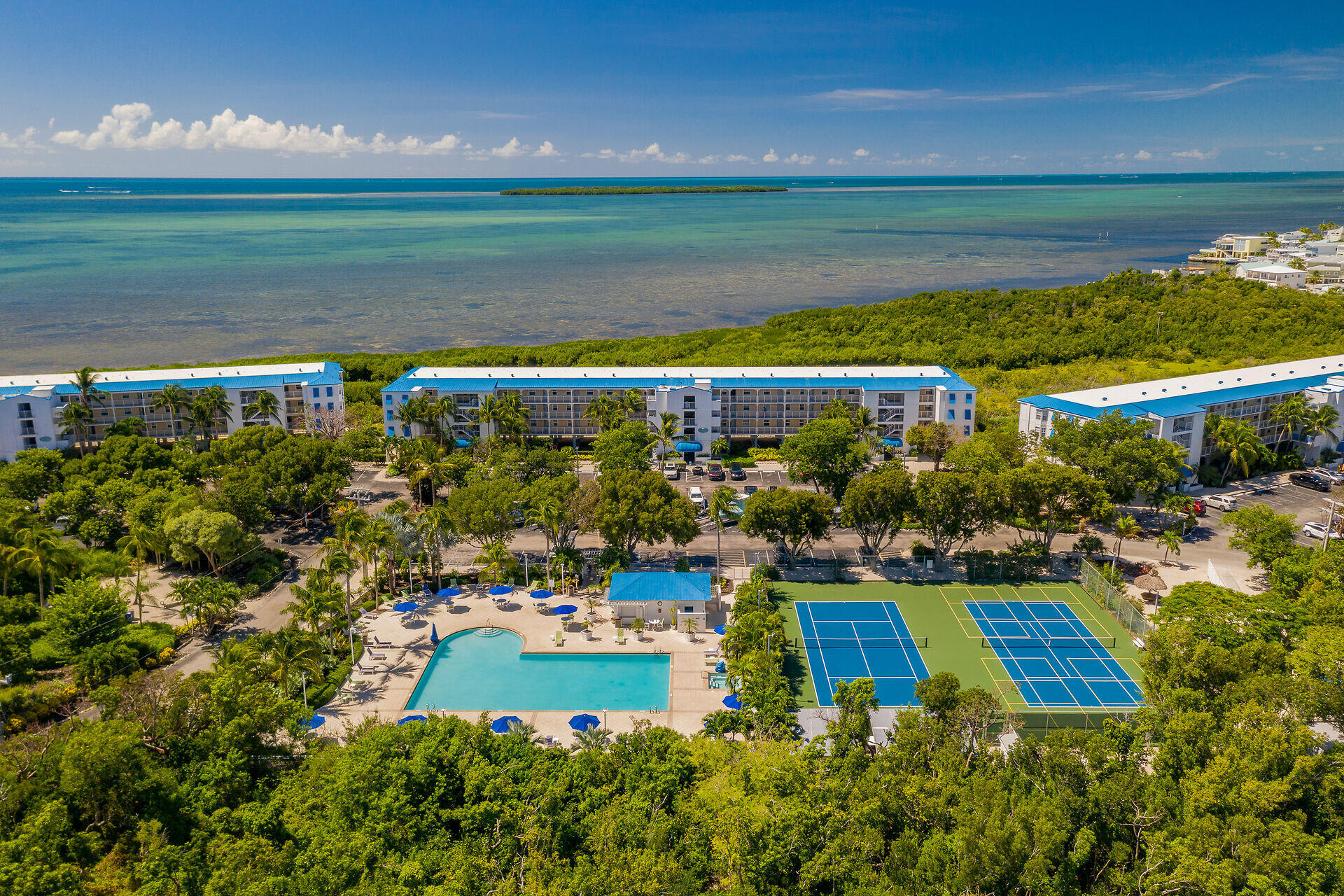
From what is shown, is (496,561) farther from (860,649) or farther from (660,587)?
(860,649)

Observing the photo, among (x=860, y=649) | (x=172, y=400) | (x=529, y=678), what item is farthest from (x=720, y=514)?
(x=172, y=400)

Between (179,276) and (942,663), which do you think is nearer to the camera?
(942,663)

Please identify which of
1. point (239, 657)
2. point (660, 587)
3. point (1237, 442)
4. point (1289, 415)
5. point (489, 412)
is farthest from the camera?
point (489, 412)

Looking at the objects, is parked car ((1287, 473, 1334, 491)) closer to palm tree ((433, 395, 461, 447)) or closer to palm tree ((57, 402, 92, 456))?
palm tree ((433, 395, 461, 447))

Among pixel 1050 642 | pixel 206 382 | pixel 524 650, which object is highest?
pixel 206 382

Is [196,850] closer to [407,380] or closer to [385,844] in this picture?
[385,844]

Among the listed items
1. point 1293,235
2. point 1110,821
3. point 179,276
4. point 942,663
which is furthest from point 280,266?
point 1293,235

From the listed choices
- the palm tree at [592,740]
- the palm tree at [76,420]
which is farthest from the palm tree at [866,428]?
the palm tree at [76,420]
